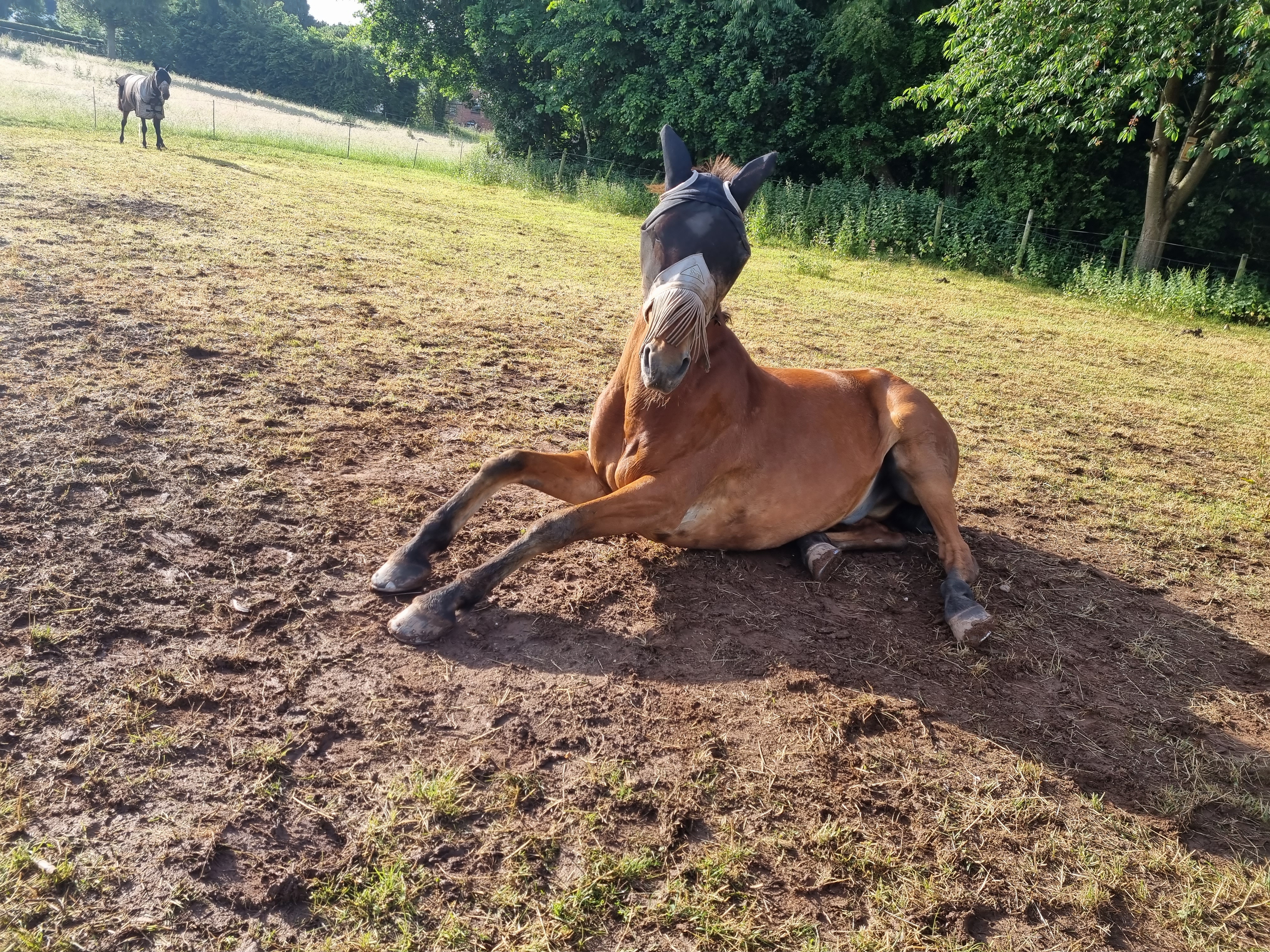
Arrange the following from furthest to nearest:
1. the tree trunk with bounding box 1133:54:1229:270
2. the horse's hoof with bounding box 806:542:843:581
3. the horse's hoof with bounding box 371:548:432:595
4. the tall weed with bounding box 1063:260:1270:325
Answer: the tree trunk with bounding box 1133:54:1229:270
the tall weed with bounding box 1063:260:1270:325
the horse's hoof with bounding box 806:542:843:581
the horse's hoof with bounding box 371:548:432:595

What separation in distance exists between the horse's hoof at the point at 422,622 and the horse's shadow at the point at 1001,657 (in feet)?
0.26

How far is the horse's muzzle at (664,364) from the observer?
3.12 m

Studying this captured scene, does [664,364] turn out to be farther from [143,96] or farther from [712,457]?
[143,96]

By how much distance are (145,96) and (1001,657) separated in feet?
71.9

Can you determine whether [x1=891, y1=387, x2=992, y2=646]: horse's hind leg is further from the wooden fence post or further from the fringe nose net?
the wooden fence post

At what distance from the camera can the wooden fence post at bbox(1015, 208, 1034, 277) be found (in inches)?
715

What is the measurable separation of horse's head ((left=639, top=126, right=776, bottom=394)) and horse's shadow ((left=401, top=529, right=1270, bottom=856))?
1133 mm

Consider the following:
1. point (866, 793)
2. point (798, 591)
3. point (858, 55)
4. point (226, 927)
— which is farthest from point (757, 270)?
point (226, 927)

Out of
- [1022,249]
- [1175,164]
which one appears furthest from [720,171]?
[1175,164]

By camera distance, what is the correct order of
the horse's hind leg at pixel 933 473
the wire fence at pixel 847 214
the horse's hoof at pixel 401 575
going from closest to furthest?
1. the horse's hoof at pixel 401 575
2. the horse's hind leg at pixel 933 473
3. the wire fence at pixel 847 214

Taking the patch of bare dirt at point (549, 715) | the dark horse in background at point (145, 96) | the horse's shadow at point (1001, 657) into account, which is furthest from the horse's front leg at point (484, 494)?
the dark horse in background at point (145, 96)

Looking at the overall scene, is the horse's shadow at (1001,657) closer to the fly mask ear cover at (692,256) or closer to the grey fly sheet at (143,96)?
the fly mask ear cover at (692,256)

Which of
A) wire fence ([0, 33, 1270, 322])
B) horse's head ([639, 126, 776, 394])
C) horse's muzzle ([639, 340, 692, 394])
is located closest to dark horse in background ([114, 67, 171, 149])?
wire fence ([0, 33, 1270, 322])

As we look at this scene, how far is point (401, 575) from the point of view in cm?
355
